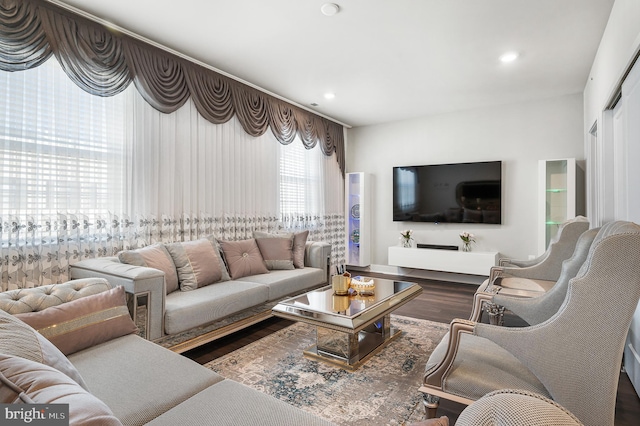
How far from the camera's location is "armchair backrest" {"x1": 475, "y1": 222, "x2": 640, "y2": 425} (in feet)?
3.84

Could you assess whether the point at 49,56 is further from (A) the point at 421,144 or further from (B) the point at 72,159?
(A) the point at 421,144

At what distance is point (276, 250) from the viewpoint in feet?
12.7

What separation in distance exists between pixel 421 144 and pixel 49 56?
4817 mm

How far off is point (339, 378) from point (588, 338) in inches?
58.6

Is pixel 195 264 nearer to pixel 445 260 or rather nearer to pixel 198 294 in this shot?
pixel 198 294

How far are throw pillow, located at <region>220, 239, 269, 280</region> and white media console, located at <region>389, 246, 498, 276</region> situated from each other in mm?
2545

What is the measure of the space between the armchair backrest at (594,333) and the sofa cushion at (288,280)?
230 centimetres

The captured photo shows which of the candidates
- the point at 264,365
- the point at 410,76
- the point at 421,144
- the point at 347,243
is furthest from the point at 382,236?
the point at 264,365

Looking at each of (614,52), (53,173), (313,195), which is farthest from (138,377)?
(313,195)

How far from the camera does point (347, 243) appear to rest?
20.3 feet

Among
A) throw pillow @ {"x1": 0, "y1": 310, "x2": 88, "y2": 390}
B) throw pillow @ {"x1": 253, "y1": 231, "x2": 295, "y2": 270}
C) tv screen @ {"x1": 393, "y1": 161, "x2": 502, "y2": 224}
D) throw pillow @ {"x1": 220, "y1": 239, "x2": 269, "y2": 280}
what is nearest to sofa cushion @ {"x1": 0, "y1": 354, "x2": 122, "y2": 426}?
throw pillow @ {"x1": 0, "y1": 310, "x2": 88, "y2": 390}

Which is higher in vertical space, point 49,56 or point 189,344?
point 49,56

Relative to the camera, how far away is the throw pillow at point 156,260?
8.45 feet

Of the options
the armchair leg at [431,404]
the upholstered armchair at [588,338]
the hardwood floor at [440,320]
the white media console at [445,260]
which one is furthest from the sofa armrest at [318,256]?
the upholstered armchair at [588,338]
